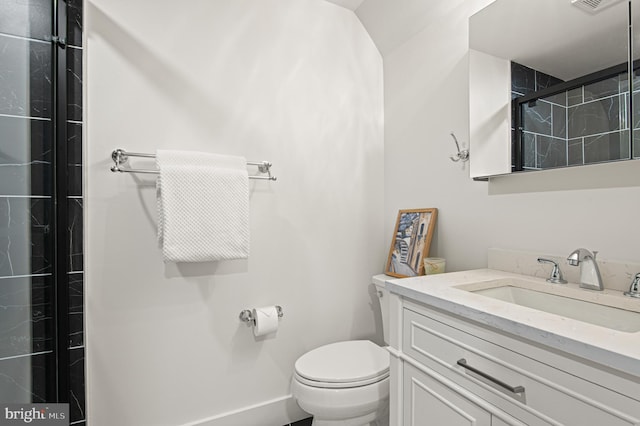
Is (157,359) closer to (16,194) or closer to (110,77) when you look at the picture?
(16,194)

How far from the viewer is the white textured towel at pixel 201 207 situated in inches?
55.3

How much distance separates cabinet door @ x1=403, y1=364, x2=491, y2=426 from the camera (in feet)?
3.03

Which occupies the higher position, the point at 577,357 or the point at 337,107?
the point at 337,107

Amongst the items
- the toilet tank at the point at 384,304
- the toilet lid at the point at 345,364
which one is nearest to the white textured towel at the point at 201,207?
the toilet lid at the point at 345,364

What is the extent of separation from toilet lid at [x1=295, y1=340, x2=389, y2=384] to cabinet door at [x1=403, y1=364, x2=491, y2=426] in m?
0.30

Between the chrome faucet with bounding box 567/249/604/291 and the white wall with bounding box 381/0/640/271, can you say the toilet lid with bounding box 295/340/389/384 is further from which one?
the chrome faucet with bounding box 567/249/604/291

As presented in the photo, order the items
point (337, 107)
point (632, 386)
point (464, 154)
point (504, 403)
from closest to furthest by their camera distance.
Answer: point (632, 386)
point (504, 403)
point (464, 154)
point (337, 107)

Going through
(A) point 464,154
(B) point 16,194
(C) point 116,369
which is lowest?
(C) point 116,369

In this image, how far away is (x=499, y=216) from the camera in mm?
1461

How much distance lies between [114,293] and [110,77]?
90 cm

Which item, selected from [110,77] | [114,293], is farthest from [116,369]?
[110,77]

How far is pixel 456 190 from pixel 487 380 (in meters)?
0.96

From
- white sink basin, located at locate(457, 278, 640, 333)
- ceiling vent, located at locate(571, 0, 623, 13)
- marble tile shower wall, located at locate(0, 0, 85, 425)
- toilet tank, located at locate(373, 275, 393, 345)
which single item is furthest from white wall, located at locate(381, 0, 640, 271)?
marble tile shower wall, located at locate(0, 0, 85, 425)

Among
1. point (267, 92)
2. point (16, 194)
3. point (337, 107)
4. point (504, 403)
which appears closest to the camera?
point (504, 403)
